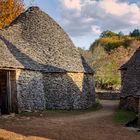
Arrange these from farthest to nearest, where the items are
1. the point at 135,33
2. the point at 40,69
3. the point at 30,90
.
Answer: the point at 135,33 < the point at 40,69 < the point at 30,90

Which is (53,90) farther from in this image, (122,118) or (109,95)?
(109,95)

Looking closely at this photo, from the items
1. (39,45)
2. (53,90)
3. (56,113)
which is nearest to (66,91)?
(53,90)

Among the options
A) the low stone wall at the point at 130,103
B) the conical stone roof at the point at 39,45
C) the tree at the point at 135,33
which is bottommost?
the low stone wall at the point at 130,103

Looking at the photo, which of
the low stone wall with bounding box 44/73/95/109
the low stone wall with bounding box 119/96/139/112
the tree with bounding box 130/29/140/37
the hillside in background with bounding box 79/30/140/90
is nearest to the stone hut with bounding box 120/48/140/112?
the low stone wall with bounding box 119/96/139/112

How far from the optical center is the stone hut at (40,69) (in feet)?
81.4

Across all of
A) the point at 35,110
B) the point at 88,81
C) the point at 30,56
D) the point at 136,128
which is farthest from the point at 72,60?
the point at 136,128

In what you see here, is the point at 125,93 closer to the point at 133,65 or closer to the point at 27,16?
the point at 133,65

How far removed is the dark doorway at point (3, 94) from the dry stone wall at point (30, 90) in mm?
852

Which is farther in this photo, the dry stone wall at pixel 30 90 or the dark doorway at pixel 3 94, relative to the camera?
the dry stone wall at pixel 30 90

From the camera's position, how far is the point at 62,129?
754 inches

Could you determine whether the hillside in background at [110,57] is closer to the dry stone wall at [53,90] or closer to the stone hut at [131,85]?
the stone hut at [131,85]

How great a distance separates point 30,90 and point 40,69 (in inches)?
69.7

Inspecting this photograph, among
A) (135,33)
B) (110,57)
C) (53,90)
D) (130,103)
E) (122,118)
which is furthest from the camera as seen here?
(135,33)

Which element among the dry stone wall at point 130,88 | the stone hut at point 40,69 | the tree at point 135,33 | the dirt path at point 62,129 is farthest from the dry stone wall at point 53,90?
the tree at point 135,33
